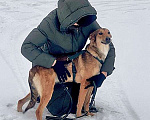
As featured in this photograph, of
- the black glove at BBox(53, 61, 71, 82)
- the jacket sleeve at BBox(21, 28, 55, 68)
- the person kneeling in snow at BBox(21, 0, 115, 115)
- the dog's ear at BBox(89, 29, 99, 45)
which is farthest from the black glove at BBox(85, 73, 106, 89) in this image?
the jacket sleeve at BBox(21, 28, 55, 68)

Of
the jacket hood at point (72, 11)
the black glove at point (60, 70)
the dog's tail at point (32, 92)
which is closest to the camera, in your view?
the jacket hood at point (72, 11)

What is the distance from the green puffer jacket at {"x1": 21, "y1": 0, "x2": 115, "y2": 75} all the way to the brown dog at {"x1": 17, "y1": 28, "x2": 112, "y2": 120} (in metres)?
0.10

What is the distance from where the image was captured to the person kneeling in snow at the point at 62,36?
326 centimetres

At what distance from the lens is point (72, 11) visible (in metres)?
3.23

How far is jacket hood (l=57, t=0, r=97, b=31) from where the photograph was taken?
322 cm

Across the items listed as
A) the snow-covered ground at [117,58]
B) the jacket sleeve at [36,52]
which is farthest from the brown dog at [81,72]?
the snow-covered ground at [117,58]

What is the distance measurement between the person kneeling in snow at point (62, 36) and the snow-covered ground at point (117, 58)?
749 mm

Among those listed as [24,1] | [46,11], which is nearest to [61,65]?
[46,11]

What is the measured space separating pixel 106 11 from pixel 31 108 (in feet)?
20.8

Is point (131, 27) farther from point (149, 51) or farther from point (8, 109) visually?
point (8, 109)

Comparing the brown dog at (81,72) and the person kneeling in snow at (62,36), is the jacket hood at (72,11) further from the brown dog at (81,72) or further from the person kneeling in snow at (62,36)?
the brown dog at (81,72)

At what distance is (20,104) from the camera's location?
12.6ft

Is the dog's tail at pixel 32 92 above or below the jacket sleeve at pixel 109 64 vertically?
below

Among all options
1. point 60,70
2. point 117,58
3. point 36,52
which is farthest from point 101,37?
point 117,58
